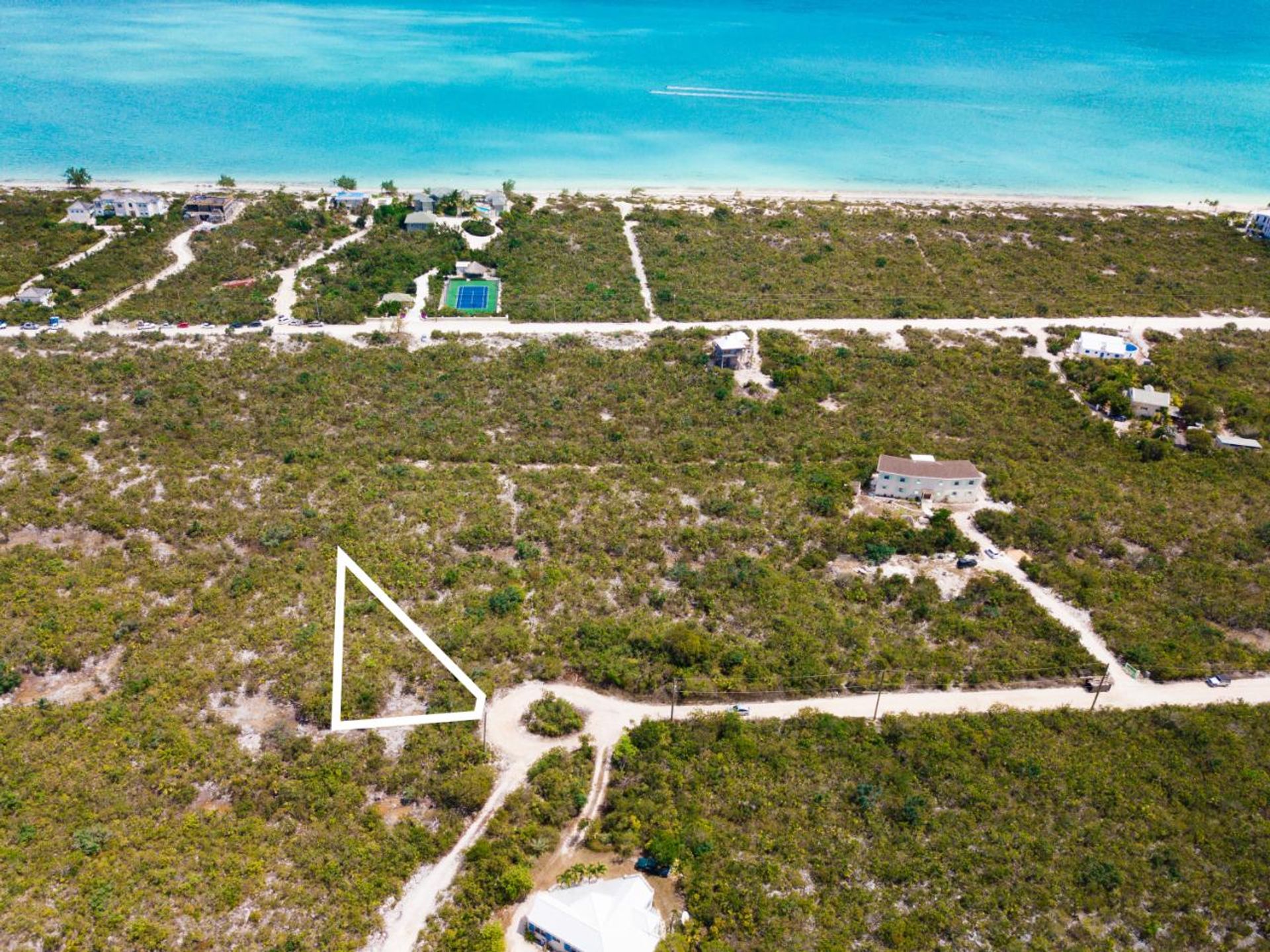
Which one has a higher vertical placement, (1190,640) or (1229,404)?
(1229,404)

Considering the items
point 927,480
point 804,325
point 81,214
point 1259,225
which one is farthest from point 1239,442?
point 81,214

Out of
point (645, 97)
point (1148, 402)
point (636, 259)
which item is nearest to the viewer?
point (1148, 402)

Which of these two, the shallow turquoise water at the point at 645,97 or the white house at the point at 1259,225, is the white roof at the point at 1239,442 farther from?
the shallow turquoise water at the point at 645,97

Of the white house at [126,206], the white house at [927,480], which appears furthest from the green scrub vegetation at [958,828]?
→ the white house at [126,206]

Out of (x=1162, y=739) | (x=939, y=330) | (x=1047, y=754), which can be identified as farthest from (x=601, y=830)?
(x=939, y=330)

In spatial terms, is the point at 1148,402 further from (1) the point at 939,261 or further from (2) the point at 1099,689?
(2) the point at 1099,689

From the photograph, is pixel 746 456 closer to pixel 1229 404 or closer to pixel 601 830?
pixel 601 830
